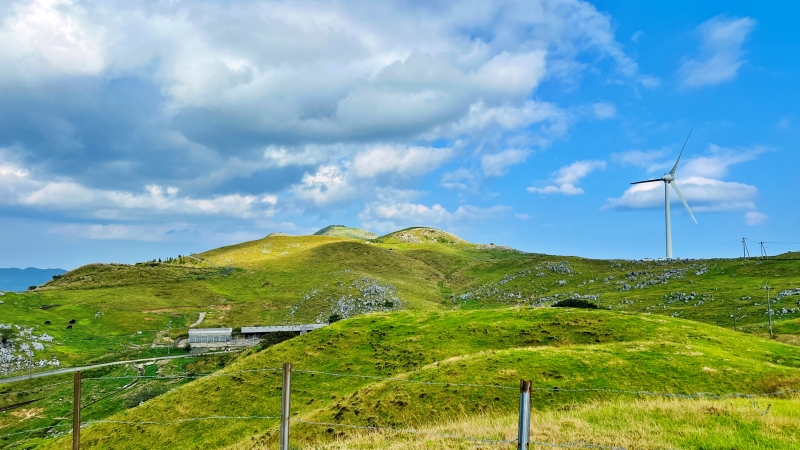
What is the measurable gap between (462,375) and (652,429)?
20.4 metres

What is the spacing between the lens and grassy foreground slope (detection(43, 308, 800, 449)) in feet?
99.1

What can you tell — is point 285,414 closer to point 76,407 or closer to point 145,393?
point 76,407

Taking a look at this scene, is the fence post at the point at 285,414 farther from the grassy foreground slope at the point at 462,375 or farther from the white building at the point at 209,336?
the white building at the point at 209,336

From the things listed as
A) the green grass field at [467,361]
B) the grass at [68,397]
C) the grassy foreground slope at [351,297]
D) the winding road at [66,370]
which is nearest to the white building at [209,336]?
the green grass field at [467,361]

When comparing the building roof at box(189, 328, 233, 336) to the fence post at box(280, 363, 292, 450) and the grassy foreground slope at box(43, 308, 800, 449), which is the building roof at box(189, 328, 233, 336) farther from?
the fence post at box(280, 363, 292, 450)

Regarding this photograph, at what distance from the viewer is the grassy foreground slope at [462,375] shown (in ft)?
99.1

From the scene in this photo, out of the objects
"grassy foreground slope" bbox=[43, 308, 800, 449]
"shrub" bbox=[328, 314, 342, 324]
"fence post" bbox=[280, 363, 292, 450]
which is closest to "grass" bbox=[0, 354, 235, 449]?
"grassy foreground slope" bbox=[43, 308, 800, 449]

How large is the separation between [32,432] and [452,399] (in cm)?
6410

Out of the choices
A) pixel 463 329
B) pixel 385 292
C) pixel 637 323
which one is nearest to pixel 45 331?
pixel 385 292

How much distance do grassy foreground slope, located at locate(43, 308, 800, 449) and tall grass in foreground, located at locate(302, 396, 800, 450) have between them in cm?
16

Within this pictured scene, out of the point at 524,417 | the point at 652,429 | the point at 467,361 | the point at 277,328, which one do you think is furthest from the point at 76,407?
the point at 277,328

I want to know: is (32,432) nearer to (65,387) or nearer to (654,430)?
(65,387)

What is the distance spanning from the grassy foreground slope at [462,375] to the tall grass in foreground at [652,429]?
0.53 ft

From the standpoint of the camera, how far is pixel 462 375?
36.0m
